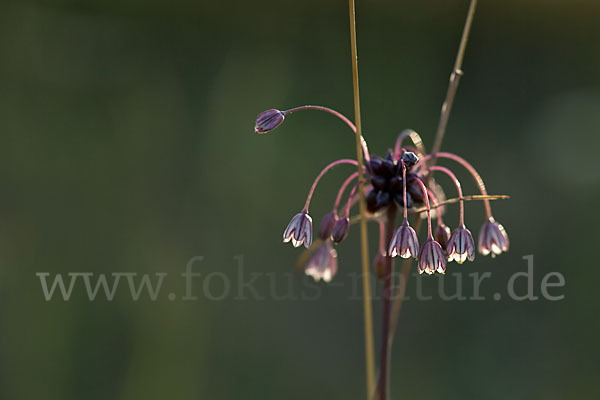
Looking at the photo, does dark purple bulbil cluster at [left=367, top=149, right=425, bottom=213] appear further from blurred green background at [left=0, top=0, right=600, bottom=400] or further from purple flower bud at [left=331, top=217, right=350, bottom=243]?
blurred green background at [left=0, top=0, right=600, bottom=400]

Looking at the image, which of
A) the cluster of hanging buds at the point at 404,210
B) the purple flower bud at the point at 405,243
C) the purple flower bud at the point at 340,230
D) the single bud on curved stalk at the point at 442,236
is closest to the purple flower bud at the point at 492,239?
the cluster of hanging buds at the point at 404,210

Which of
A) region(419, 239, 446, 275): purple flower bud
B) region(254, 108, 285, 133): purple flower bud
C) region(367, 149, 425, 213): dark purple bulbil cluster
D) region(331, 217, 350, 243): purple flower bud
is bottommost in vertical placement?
region(419, 239, 446, 275): purple flower bud

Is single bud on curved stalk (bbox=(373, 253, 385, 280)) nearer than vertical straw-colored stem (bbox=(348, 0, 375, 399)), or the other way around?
vertical straw-colored stem (bbox=(348, 0, 375, 399))

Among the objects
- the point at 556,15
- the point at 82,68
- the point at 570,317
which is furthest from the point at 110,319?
the point at 556,15

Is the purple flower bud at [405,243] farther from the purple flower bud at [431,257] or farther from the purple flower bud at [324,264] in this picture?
the purple flower bud at [324,264]

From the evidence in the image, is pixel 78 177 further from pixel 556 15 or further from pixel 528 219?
pixel 556 15

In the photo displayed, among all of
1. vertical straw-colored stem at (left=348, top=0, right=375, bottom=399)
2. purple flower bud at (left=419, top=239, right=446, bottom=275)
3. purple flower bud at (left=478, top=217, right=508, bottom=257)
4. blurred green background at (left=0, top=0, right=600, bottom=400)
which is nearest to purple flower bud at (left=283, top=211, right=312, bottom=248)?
vertical straw-colored stem at (left=348, top=0, right=375, bottom=399)

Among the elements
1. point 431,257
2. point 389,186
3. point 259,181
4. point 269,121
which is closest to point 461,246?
point 431,257
